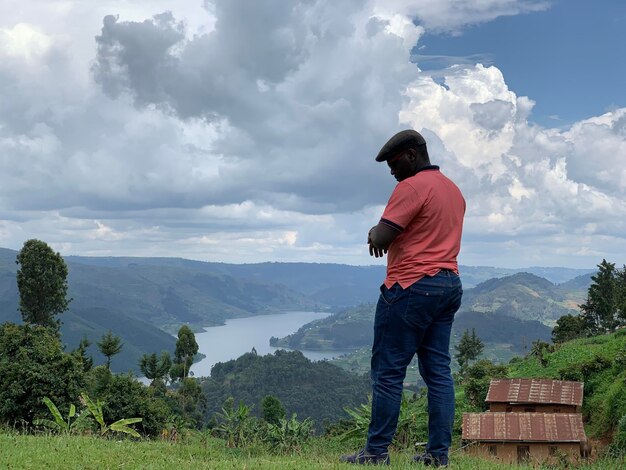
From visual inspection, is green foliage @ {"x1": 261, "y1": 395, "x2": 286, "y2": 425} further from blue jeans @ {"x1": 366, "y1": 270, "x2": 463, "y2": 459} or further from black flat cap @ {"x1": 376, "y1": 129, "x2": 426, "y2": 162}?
black flat cap @ {"x1": 376, "y1": 129, "x2": 426, "y2": 162}

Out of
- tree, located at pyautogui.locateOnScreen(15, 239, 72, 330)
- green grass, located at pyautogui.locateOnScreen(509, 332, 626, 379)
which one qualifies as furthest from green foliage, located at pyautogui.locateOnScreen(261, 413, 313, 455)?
tree, located at pyautogui.locateOnScreen(15, 239, 72, 330)

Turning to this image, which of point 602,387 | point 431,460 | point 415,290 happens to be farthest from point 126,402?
point 415,290

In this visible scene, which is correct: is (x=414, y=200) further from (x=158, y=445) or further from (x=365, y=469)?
(x=158, y=445)

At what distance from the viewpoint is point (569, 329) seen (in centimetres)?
6981

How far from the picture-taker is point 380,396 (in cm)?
611

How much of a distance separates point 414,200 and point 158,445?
14.7 feet

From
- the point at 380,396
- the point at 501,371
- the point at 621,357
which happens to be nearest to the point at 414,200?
the point at 380,396

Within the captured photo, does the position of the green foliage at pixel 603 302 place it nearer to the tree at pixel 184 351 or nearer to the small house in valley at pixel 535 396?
the tree at pixel 184 351

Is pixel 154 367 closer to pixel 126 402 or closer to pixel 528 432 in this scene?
pixel 126 402

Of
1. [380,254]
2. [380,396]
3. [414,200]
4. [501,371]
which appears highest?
[414,200]

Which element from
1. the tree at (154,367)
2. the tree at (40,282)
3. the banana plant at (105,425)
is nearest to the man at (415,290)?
the banana plant at (105,425)

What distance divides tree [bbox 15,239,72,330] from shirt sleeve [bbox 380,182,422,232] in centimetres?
5776

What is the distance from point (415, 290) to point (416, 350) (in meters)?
0.69

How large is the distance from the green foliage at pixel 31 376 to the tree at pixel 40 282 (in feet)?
76.8
